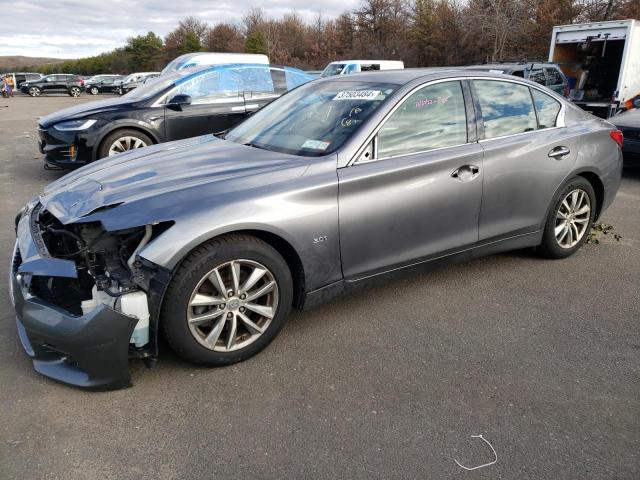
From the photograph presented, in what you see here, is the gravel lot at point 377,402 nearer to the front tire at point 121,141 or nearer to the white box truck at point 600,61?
the front tire at point 121,141

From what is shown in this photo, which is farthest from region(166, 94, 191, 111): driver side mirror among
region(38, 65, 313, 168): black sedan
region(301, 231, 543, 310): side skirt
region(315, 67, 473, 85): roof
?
region(301, 231, 543, 310): side skirt

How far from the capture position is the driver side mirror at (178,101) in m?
7.54

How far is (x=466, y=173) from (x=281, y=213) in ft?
4.81

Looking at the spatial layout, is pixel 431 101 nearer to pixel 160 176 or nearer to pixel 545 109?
pixel 545 109

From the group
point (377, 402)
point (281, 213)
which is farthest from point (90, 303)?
point (377, 402)

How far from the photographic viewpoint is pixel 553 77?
13328 mm

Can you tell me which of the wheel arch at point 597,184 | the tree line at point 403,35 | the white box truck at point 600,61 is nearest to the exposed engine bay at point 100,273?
the wheel arch at point 597,184

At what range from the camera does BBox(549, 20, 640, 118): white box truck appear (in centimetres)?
1261

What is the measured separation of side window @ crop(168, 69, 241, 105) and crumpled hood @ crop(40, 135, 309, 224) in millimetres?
4476

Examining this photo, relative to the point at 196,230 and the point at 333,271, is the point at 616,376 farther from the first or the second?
the point at 196,230

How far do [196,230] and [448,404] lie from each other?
1.58 m

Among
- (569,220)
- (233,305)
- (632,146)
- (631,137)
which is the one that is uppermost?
(233,305)

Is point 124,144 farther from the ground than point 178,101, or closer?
closer

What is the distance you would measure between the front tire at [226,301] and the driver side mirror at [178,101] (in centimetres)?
515
